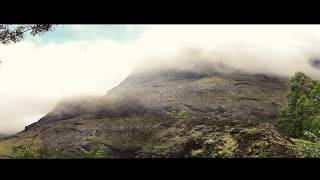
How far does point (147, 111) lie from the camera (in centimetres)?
691

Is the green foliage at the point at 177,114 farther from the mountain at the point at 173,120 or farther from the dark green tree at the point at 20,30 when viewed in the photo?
the dark green tree at the point at 20,30

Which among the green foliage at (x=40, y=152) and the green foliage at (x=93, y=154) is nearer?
the green foliage at (x=40, y=152)

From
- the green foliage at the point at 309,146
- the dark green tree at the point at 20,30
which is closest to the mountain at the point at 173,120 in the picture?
the green foliage at the point at 309,146

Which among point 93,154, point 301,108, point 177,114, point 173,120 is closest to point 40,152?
point 93,154

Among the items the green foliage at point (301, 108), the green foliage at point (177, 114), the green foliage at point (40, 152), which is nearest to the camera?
the green foliage at point (40, 152)

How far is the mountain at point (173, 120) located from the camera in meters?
6.07

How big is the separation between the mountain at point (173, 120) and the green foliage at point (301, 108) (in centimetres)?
17

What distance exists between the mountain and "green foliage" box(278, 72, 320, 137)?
0.17 meters

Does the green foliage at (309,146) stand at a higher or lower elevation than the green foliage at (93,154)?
higher

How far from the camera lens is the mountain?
6.07 metres

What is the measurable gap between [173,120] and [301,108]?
194cm
